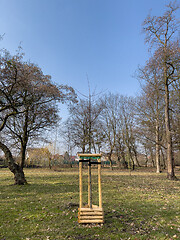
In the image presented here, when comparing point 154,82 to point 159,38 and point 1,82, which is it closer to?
point 159,38

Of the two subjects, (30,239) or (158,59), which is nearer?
(30,239)

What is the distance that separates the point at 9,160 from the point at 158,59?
53.9 ft

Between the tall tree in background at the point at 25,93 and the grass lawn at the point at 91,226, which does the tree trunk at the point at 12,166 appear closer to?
the tall tree in background at the point at 25,93

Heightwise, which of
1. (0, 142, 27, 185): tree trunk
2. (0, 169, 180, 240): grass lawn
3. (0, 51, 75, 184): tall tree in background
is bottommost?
(0, 169, 180, 240): grass lawn

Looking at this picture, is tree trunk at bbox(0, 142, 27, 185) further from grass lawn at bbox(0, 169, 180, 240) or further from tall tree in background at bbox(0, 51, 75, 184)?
grass lawn at bbox(0, 169, 180, 240)

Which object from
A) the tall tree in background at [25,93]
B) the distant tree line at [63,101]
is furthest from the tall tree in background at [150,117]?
the tall tree in background at [25,93]

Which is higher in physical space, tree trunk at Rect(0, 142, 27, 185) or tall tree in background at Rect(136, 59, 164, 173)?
tall tree in background at Rect(136, 59, 164, 173)

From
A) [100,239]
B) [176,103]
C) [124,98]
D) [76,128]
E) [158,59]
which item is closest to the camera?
[100,239]

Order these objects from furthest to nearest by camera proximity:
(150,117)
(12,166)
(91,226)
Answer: (150,117) → (12,166) → (91,226)

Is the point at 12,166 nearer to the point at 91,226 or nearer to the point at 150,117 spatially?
the point at 91,226

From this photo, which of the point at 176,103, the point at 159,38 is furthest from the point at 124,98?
the point at 159,38

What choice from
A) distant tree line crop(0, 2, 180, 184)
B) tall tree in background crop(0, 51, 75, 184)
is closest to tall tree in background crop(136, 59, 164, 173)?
distant tree line crop(0, 2, 180, 184)

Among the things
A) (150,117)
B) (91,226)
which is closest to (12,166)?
(91,226)

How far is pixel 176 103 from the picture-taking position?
882 inches
